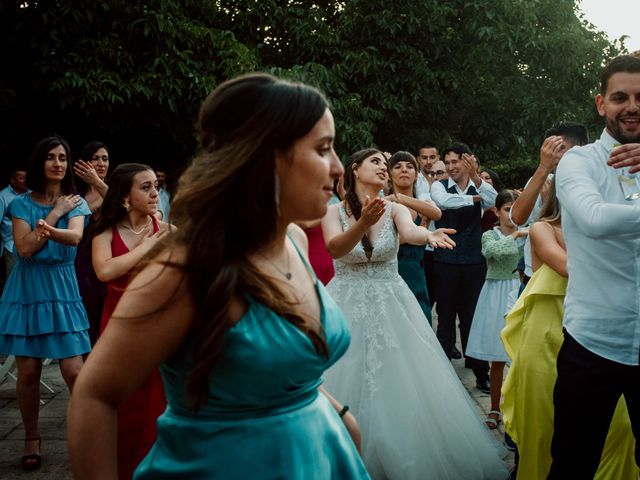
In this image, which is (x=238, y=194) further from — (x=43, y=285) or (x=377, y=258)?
(x=43, y=285)

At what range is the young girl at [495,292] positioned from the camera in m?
5.84

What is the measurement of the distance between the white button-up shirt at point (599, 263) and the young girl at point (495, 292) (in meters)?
2.72

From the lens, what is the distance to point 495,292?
20.4ft

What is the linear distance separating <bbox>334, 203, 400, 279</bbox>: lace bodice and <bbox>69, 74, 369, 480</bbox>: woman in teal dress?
122 inches

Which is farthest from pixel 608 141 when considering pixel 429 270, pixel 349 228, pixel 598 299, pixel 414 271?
pixel 429 270

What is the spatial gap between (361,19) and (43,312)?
383 inches

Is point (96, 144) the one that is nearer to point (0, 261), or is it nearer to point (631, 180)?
point (0, 261)

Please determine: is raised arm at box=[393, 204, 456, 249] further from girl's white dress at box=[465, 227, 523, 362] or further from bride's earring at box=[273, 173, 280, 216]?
bride's earring at box=[273, 173, 280, 216]

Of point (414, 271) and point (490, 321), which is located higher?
point (414, 271)

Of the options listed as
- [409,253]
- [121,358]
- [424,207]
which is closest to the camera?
[121,358]

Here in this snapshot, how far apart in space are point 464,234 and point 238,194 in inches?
227

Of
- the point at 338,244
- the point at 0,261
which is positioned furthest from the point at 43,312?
the point at 0,261

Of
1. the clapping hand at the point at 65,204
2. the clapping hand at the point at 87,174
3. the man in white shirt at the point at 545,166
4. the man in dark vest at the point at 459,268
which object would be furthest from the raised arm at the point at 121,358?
the man in dark vest at the point at 459,268

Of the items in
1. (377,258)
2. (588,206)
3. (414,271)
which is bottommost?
(414,271)
